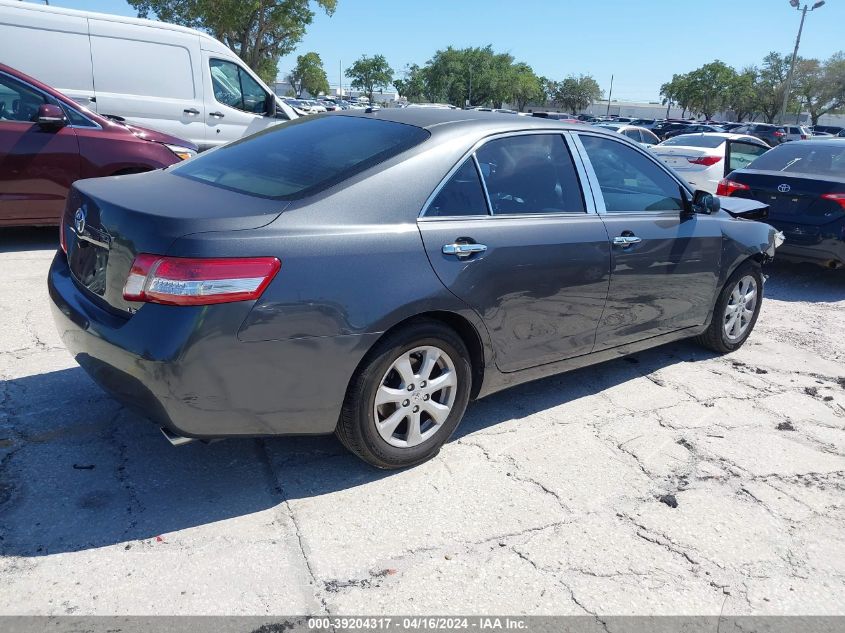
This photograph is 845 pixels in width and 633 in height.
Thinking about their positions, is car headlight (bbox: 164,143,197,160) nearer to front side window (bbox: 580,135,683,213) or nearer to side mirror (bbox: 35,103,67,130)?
side mirror (bbox: 35,103,67,130)

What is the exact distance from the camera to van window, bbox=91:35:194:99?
29.5 feet

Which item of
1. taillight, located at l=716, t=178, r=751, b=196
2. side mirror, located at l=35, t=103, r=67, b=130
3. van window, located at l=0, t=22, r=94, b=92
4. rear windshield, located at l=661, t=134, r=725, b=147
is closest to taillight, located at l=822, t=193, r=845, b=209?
taillight, located at l=716, t=178, r=751, b=196

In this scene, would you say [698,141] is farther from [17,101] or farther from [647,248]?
[17,101]

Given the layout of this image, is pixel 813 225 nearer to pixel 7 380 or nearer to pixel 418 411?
pixel 418 411

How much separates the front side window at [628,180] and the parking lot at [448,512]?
120 cm

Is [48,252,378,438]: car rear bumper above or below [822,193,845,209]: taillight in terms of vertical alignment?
below

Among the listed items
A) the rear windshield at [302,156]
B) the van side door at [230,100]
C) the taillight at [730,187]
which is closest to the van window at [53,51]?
the van side door at [230,100]

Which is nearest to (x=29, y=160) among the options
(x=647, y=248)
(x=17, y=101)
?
(x=17, y=101)

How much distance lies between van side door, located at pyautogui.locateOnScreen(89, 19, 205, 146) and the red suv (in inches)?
90.3

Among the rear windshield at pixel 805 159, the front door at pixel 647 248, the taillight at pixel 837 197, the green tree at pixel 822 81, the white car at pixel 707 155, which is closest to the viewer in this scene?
the front door at pixel 647 248

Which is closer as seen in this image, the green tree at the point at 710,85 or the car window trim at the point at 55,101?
the car window trim at the point at 55,101

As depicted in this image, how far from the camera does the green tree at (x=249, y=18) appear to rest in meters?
34.0

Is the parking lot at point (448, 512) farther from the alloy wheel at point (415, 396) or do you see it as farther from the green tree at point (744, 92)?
the green tree at point (744, 92)

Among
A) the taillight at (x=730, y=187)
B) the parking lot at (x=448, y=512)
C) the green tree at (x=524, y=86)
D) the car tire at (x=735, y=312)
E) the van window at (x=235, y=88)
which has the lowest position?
the parking lot at (x=448, y=512)
